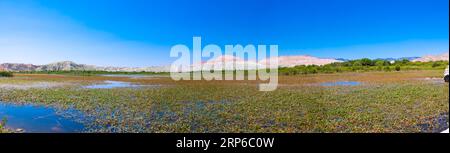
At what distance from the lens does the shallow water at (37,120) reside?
5.37 meters

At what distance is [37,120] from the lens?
6.14m

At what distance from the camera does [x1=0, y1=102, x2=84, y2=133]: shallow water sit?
5.37m

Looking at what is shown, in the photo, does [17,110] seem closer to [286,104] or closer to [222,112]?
[222,112]
